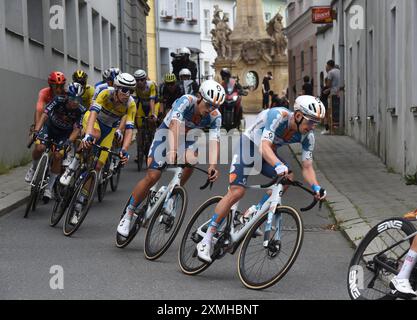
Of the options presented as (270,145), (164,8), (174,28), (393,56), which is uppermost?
(164,8)

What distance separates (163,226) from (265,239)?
5.37 feet

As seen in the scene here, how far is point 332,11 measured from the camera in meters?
28.0

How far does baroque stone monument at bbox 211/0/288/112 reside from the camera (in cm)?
6044

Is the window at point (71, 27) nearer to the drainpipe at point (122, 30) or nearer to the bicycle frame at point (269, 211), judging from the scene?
the drainpipe at point (122, 30)

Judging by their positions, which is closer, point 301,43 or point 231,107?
point 231,107

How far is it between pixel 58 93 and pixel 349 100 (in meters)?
16.6

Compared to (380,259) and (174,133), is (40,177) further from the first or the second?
(380,259)

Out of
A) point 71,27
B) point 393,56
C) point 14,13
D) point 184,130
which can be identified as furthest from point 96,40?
point 184,130

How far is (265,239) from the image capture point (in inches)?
315

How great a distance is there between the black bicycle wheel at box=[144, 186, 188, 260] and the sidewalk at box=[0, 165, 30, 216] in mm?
3797

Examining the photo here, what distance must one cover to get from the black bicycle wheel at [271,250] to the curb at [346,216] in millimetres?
2106

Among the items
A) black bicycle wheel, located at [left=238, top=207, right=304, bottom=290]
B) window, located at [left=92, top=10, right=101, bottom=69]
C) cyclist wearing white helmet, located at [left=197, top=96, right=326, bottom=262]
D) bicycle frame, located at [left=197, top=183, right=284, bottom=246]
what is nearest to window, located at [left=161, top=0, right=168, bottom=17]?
window, located at [left=92, top=10, right=101, bottom=69]

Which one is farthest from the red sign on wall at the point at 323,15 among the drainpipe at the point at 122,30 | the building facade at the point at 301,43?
the building facade at the point at 301,43
